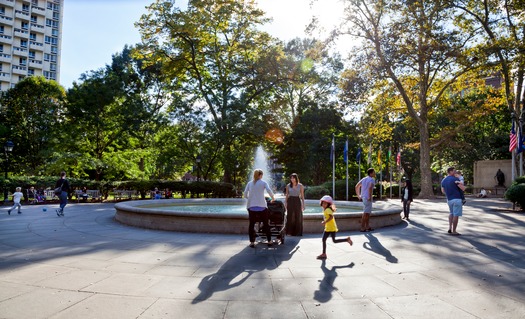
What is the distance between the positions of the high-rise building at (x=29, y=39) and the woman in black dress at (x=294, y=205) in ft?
267

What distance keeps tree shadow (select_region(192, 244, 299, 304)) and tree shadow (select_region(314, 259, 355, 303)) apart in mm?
954

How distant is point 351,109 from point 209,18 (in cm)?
1408

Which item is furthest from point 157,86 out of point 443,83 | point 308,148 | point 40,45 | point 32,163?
point 40,45

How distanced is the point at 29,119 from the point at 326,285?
46.9 m

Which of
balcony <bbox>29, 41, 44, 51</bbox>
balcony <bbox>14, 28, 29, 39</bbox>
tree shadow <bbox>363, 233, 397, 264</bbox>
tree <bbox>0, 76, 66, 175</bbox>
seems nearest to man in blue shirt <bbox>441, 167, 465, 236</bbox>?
tree shadow <bbox>363, 233, 397, 264</bbox>

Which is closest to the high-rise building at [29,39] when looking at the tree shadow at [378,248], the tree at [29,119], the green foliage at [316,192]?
the tree at [29,119]

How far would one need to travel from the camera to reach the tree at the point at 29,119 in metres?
40.1

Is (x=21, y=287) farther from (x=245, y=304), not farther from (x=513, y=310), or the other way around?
(x=513, y=310)

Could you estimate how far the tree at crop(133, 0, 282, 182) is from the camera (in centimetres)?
2838

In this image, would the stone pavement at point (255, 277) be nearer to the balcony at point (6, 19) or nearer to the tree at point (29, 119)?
the tree at point (29, 119)

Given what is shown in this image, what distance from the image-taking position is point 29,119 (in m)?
41.1

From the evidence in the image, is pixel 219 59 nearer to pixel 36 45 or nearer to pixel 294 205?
pixel 294 205

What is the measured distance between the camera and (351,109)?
28.3 meters

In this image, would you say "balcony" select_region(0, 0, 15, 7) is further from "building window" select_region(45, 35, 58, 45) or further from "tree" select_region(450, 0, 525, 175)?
"tree" select_region(450, 0, 525, 175)
